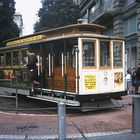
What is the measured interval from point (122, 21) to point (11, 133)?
24740 millimetres

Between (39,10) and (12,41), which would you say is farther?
(39,10)

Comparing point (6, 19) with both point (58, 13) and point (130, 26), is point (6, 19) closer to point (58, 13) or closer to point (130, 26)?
point (130, 26)

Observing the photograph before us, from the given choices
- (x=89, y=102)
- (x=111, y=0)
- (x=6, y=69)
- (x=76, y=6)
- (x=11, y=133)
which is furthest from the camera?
(x=76, y=6)

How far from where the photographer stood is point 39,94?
17.3m

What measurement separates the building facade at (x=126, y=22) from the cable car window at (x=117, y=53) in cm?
1170

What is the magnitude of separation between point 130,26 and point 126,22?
3.98ft

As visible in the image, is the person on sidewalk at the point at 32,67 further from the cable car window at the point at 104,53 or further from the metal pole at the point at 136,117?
the metal pole at the point at 136,117

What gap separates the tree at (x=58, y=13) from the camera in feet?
169

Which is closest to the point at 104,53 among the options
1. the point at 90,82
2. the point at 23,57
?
the point at 90,82

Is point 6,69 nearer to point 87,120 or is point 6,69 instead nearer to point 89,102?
point 89,102

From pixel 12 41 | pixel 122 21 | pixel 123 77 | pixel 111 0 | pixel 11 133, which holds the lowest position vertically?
pixel 11 133

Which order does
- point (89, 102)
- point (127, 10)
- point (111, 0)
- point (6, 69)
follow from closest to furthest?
point (89, 102)
point (6, 69)
point (127, 10)
point (111, 0)

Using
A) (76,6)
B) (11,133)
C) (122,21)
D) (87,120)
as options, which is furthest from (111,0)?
(11,133)

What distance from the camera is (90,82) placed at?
48.6 ft
